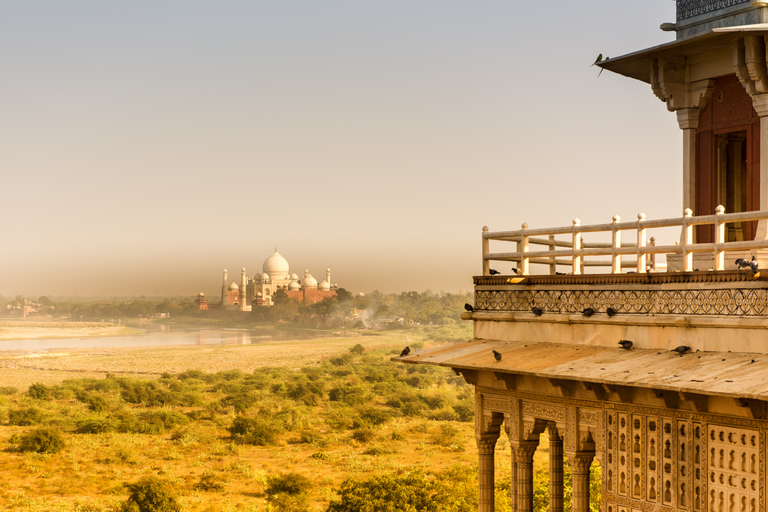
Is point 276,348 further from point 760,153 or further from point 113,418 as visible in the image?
point 760,153

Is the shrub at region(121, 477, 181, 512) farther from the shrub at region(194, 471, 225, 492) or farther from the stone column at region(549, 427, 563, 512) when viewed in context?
the stone column at region(549, 427, 563, 512)

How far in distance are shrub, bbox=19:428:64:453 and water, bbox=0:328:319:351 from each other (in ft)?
247

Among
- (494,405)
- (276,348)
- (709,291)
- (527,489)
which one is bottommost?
(276,348)

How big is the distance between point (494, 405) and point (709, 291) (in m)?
3.05

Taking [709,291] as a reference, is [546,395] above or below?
below

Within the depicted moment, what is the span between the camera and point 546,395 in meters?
8.55

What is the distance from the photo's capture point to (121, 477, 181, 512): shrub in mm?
28812

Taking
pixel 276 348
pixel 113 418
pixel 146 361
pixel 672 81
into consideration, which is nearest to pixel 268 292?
pixel 276 348

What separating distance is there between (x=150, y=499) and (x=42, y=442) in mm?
11411

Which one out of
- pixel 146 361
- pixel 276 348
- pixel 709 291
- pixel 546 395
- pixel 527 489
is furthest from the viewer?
pixel 276 348

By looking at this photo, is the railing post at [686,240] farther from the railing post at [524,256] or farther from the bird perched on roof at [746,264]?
the railing post at [524,256]

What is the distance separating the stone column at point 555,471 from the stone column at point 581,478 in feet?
2.60

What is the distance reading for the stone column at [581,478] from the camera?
27.0ft

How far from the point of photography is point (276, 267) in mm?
130375
